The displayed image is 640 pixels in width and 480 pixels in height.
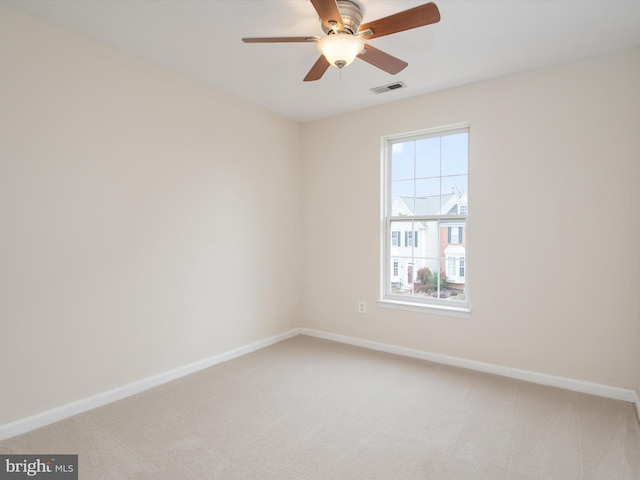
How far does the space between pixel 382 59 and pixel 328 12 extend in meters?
0.54

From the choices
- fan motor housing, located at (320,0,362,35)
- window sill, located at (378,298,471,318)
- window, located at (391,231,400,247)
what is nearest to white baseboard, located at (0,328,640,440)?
window sill, located at (378,298,471,318)

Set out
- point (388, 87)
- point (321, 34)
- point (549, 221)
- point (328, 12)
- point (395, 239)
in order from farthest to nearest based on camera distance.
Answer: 1. point (395, 239)
2. point (388, 87)
3. point (549, 221)
4. point (321, 34)
5. point (328, 12)

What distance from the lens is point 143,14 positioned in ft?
7.79

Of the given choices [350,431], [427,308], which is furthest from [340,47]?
[427,308]

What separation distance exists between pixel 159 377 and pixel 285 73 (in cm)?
281

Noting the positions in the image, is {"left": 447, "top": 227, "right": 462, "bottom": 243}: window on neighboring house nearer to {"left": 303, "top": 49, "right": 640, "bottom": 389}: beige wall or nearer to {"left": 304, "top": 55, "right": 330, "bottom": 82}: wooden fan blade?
{"left": 303, "top": 49, "right": 640, "bottom": 389}: beige wall

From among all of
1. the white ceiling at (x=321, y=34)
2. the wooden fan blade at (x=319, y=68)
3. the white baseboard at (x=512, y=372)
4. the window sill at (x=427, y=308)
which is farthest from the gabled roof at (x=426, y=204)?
the wooden fan blade at (x=319, y=68)

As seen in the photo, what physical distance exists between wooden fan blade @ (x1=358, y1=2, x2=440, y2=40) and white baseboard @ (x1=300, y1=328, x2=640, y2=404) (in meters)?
2.84

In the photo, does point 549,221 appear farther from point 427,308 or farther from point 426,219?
point 427,308

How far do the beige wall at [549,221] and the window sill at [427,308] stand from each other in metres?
0.05

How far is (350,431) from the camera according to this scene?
7.80 feet

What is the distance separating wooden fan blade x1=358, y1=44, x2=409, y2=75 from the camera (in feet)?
7.29

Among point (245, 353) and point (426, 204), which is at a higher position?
point (426, 204)

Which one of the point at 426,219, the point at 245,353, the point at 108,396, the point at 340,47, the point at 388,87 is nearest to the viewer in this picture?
the point at 340,47
